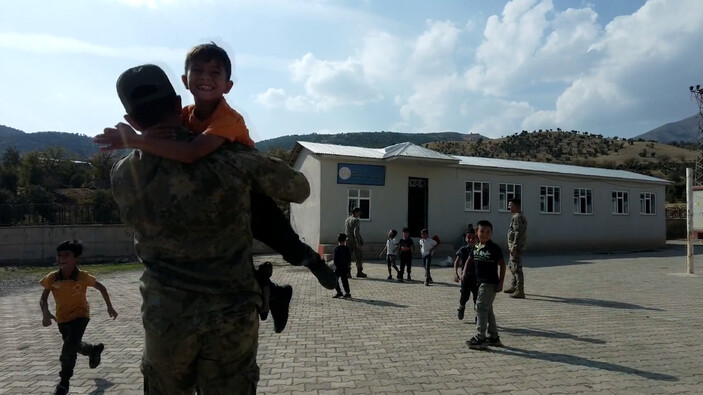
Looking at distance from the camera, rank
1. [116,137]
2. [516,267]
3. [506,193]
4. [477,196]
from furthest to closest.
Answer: [506,193] < [477,196] < [516,267] < [116,137]

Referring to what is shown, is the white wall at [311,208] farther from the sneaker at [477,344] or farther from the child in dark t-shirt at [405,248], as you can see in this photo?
the sneaker at [477,344]

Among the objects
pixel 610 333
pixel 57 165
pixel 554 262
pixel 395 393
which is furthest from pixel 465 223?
pixel 57 165

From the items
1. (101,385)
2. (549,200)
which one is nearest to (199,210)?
(101,385)

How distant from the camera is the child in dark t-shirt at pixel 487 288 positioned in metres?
6.35

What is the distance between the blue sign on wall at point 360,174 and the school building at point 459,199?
4 centimetres

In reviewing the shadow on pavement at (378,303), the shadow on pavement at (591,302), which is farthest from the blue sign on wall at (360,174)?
the shadow on pavement at (591,302)

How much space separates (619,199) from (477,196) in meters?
10.7

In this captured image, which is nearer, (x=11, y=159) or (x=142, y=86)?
(x=142, y=86)

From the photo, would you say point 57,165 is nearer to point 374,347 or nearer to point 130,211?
point 374,347

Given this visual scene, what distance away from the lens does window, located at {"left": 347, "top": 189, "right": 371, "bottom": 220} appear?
2050cm

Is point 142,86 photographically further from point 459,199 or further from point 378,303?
point 459,199

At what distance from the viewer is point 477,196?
23.7 meters

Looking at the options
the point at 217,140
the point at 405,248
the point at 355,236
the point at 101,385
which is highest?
the point at 217,140

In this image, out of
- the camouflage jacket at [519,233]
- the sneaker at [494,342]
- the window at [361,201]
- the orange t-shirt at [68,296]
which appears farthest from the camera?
the window at [361,201]
